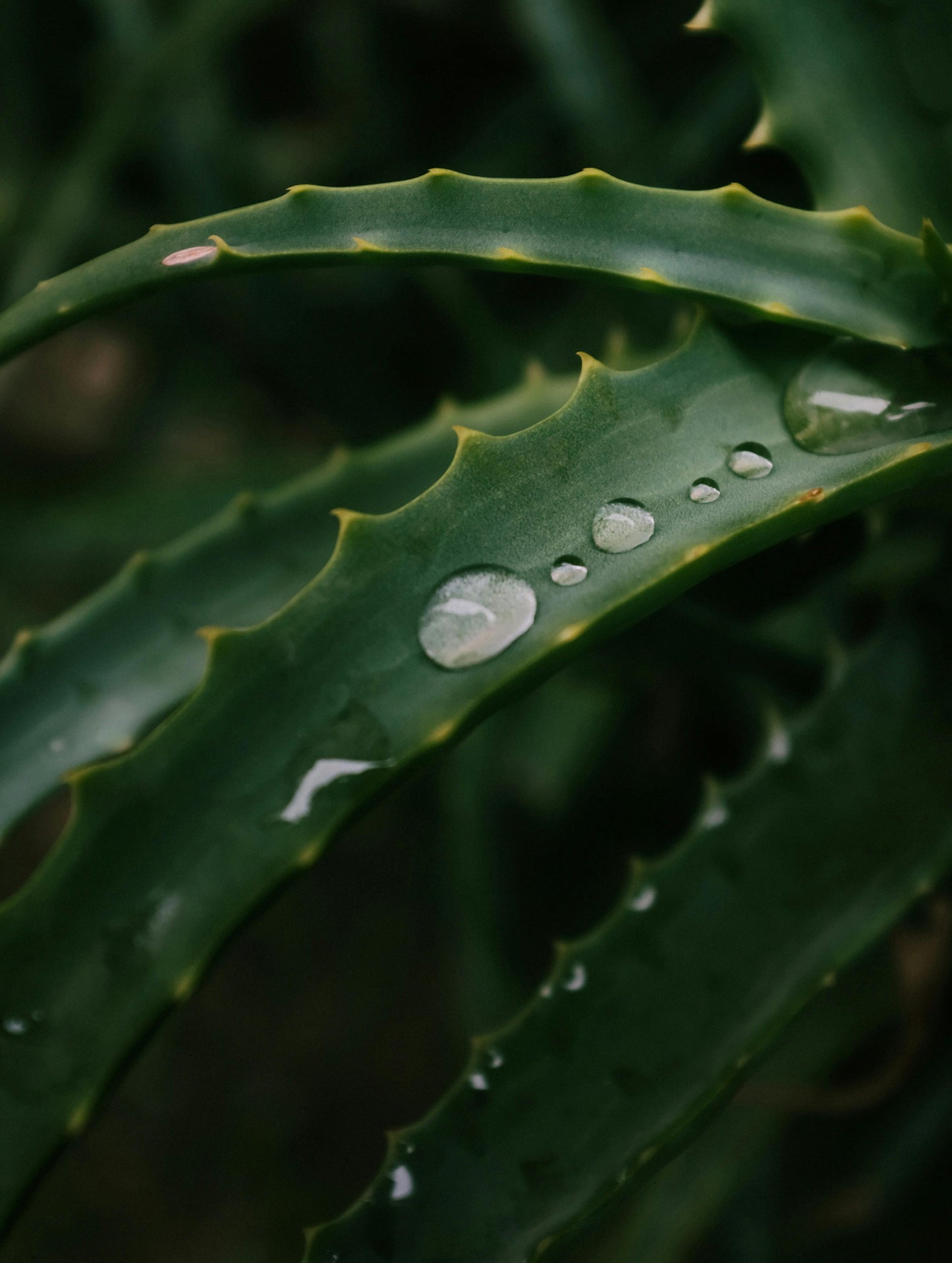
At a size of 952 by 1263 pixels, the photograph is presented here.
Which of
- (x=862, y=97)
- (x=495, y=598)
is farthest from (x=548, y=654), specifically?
(x=862, y=97)

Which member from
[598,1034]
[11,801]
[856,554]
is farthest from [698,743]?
[11,801]

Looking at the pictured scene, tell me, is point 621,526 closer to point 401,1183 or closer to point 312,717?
point 312,717

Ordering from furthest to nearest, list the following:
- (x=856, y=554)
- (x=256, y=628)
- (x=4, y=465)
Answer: (x=4, y=465) → (x=856, y=554) → (x=256, y=628)

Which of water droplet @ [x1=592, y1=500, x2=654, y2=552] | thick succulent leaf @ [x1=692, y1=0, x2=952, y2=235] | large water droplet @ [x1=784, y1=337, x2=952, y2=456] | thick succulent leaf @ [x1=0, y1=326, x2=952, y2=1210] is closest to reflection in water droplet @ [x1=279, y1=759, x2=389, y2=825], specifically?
thick succulent leaf @ [x1=0, y1=326, x2=952, y2=1210]

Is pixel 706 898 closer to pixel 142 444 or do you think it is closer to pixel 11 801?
pixel 11 801

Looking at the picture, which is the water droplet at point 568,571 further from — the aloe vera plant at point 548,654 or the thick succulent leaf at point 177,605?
the thick succulent leaf at point 177,605
